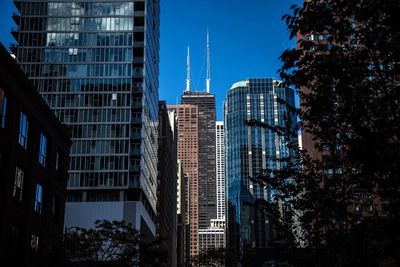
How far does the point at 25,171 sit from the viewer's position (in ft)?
143

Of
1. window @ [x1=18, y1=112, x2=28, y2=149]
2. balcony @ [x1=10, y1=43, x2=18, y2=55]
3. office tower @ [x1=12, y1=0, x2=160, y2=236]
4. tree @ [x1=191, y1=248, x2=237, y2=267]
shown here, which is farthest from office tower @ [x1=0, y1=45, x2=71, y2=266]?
balcony @ [x1=10, y1=43, x2=18, y2=55]

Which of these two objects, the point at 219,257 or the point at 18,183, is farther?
the point at 219,257

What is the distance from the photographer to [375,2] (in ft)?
40.2

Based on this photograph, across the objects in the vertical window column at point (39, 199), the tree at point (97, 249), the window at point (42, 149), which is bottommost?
the tree at point (97, 249)

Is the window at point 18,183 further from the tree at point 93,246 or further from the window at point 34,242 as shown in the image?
the tree at point 93,246

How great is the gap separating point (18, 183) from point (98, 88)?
227ft

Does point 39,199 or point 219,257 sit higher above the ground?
point 39,199

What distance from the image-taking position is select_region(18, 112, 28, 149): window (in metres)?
42.6

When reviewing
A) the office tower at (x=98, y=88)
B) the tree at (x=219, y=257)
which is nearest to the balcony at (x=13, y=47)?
the office tower at (x=98, y=88)

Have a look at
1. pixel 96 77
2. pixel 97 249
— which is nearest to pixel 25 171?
pixel 97 249

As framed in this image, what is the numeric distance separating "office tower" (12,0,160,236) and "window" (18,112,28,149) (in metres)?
59.5

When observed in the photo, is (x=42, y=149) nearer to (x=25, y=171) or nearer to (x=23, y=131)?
(x=25, y=171)

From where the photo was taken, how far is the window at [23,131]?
42584 mm

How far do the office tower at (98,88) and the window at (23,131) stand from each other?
195 ft
